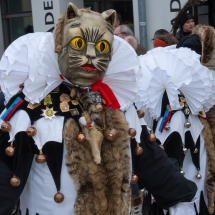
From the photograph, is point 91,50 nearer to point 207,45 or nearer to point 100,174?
point 100,174

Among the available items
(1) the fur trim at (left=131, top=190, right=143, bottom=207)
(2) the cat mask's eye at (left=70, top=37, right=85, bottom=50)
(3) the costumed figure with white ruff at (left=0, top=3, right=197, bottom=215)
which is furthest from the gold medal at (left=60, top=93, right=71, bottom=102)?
(1) the fur trim at (left=131, top=190, right=143, bottom=207)

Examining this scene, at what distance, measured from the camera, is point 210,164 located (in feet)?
10.3

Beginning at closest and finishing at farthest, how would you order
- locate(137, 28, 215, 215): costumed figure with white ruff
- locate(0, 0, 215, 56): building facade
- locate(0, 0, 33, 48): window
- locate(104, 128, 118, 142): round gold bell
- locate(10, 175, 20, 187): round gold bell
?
locate(10, 175, 20, 187): round gold bell, locate(104, 128, 118, 142): round gold bell, locate(137, 28, 215, 215): costumed figure with white ruff, locate(0, 0, 215, 56): building facade, locate(0, 0, 33, 48): window

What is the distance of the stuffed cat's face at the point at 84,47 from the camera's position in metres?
2.03

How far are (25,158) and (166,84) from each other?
1186 mm

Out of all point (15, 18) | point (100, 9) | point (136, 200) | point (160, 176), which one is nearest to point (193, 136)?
point (136, 200)

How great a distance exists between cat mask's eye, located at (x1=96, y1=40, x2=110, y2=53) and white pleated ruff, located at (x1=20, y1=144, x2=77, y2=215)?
438 millimetres

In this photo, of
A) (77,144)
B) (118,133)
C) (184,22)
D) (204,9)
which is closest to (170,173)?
(118,133)

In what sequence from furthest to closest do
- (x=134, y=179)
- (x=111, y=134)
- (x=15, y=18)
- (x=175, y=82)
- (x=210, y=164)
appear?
1. (x=15, y=18)
2. (x=210, y=164)
3. (x=175, y=82)
4. (x=134, y=179)
5. (x=111, y=134)

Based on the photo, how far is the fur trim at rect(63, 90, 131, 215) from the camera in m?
2.05

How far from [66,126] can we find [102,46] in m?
0.35

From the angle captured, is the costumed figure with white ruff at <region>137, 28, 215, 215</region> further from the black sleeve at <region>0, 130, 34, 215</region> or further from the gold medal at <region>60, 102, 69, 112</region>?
the black sleeve at <region>0, 130, 34, 215</region>

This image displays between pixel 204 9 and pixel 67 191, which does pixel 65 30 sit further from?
pixel 204 9

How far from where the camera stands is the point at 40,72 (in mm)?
2102
